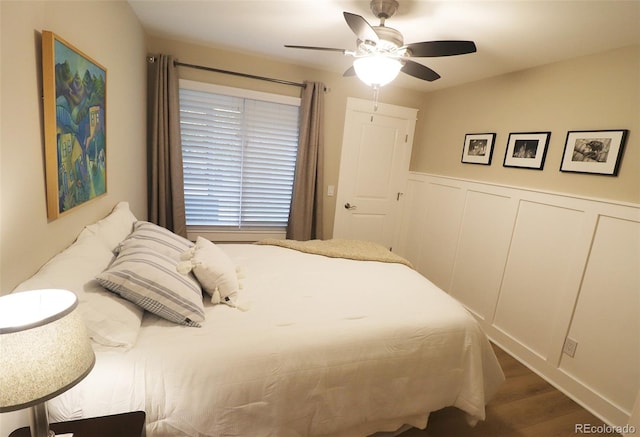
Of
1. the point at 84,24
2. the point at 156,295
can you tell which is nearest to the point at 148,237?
the point at 156,295

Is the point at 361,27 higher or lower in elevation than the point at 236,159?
higher

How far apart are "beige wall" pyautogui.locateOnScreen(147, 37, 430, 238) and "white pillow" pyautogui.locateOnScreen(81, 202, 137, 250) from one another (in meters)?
1.65

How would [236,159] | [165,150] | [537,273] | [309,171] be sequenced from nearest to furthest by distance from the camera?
1. [537,273]
2. [165,150]
3. [236,159]
4. [309,171]

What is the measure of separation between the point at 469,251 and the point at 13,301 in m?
3.36

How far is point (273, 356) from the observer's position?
131cm

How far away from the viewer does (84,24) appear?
4.91ft

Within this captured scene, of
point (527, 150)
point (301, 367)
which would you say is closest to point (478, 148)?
point (527, 150)

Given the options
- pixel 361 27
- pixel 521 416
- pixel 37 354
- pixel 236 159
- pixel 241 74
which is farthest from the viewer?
pixel 236 159

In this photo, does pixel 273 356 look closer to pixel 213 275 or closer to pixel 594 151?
pixel 213 275

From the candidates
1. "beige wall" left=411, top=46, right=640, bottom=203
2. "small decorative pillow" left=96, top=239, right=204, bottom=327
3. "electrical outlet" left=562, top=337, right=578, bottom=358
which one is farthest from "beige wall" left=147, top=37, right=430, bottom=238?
"electrical outlet" left=562, top=337, right=578, bottom=358

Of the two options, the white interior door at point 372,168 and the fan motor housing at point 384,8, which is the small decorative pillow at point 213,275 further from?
the white interior door at point 372,168

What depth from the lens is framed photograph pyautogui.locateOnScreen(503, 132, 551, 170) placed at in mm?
2531

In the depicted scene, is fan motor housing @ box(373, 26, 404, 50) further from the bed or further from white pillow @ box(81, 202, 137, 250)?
white pillow @ box(81, 202, 137, 250)

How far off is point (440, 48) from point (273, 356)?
186 centimetres
